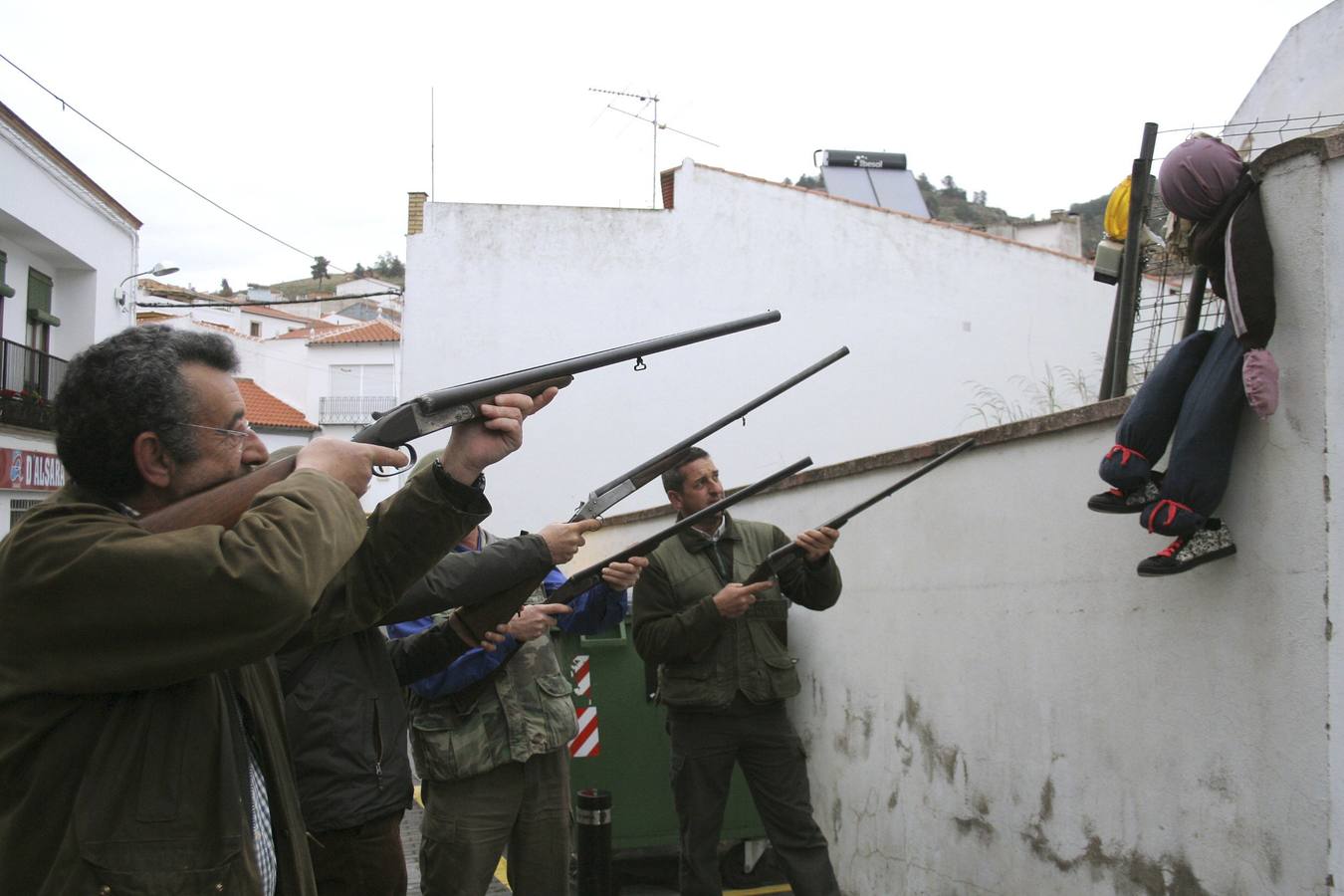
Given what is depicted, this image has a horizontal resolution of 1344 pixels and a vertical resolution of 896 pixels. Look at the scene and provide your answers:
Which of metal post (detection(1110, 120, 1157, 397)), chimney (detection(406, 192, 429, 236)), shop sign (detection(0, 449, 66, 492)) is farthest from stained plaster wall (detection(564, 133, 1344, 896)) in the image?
shop sign (detection(0, 449, 66, 492))

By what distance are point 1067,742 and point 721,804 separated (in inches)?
62.7

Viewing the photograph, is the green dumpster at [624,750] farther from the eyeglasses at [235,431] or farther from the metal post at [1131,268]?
the eyeglasses at [235,431]

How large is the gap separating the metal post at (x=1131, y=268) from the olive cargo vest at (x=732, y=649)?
68.3 inches

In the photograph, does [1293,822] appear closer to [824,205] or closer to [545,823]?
[545,823]

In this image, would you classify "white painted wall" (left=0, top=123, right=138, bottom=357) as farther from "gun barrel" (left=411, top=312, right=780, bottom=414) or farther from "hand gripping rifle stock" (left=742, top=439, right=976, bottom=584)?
"gun barrel" (left=411, top=312, right=780, bottom=414)

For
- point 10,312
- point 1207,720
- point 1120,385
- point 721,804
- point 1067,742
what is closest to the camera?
point 1207,720

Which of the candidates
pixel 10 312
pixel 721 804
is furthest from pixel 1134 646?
pixel 10 312

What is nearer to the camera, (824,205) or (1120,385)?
(1120,385)

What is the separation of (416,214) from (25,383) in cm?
860

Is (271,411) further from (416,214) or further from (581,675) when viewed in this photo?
(581,675)

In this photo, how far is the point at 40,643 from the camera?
1867 mm

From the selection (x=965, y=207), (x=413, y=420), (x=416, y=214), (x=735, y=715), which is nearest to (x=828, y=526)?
(x=735, y=715)

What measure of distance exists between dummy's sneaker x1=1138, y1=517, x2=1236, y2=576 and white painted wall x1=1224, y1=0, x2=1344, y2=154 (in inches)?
113

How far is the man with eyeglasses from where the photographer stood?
1.86m
